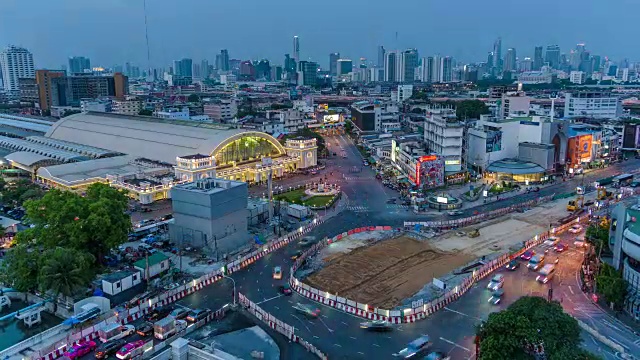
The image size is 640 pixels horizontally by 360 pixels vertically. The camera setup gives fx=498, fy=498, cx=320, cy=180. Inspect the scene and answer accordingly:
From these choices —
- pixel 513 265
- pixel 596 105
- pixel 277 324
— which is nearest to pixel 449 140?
pixel 513 265

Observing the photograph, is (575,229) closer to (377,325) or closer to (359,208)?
(359,208)

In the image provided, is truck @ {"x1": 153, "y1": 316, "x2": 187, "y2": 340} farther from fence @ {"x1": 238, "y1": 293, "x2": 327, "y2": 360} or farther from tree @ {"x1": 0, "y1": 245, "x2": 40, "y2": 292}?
tree @ {"x1": 0, "y1": 245, "x2": 40, "y2": 292}

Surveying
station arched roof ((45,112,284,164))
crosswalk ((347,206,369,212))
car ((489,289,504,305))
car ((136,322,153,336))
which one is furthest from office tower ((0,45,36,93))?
car ((489,289,504,305))

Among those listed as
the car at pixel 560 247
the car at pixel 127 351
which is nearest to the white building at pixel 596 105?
the car at pixel 560 247

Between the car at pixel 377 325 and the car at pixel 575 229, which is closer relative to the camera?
the car at pixel 377 325

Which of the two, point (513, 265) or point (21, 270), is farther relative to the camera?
point (513, 265)

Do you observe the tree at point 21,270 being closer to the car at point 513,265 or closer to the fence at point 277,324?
the fence at point 277,324
